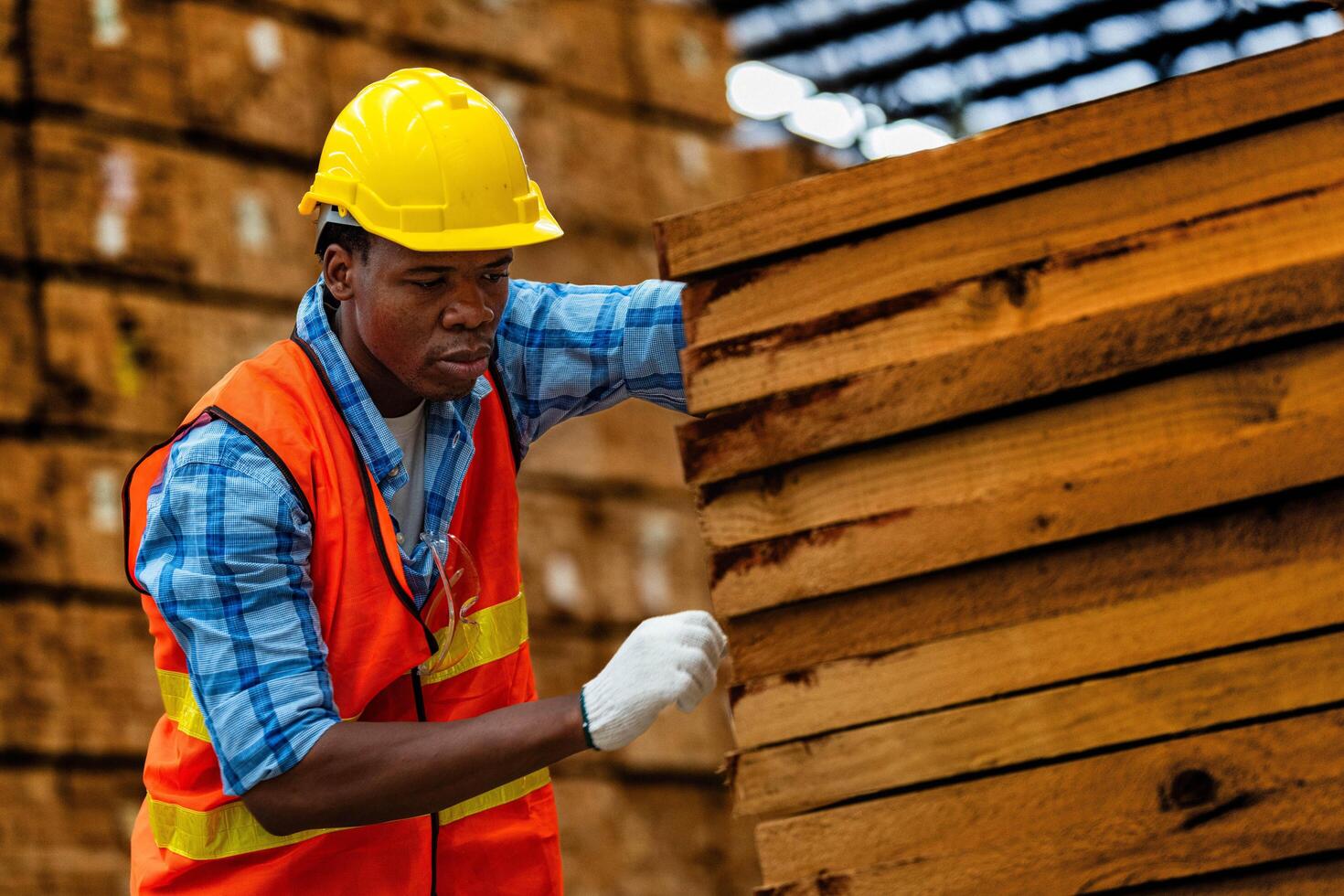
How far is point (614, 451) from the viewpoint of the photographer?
558 centimetres

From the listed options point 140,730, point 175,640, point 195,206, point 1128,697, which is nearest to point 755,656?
point 1128,697

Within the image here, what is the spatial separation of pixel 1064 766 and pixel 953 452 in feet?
Result: 1.23

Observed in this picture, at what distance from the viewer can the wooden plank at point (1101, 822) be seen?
1.75m

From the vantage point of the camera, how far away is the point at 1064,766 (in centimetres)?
182

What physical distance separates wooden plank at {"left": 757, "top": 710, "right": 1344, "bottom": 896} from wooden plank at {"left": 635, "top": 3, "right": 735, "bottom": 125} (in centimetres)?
448

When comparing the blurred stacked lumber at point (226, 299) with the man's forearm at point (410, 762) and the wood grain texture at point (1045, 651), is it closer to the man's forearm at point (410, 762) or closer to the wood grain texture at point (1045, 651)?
the man's forearm at point (410, 762)

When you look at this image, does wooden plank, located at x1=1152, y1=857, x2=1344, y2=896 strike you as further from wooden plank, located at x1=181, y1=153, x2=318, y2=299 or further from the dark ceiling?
the dark ceiling

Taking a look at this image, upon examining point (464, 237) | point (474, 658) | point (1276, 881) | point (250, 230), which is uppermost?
point (250, 230)

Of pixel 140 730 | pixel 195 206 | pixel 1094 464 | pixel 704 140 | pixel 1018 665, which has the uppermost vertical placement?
pixel 704 140

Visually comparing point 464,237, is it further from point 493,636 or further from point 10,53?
point 10,53

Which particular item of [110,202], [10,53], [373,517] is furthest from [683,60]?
[373,517]

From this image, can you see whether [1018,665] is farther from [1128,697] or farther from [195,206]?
[195,206]

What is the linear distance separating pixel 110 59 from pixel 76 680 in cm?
179

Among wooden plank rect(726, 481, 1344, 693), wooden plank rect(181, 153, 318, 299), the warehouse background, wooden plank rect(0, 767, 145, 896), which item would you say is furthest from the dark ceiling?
wooden plank rect(726, 481, 1344, 693)
